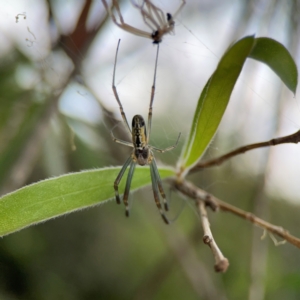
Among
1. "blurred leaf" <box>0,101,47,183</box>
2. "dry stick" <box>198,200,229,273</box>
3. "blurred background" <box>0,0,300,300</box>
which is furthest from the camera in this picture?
"blurred leaf" <box>0,101,47,183</box>

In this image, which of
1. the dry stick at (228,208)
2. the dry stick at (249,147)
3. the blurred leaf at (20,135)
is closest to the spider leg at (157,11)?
the dry stick at (249,147)

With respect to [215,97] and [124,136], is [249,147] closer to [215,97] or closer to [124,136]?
[215,97]

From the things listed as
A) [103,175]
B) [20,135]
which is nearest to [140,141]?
[103,175]

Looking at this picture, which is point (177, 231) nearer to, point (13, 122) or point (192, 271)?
point (192, 271)

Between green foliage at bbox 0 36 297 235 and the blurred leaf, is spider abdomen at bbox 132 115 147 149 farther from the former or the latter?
the blurred leaf

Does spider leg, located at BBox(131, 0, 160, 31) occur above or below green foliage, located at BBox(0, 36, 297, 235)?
above

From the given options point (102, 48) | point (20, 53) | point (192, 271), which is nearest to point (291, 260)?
point (192, 271)

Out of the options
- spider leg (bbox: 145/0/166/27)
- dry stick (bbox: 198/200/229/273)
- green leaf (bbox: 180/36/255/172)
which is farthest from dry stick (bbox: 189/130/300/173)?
spider leg (bbox: 145/0/166/27)

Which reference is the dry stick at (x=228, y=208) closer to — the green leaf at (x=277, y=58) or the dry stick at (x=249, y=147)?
the dry stick at (x=249, y=147)
